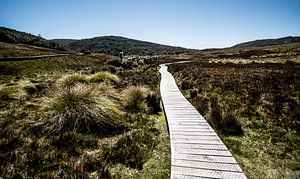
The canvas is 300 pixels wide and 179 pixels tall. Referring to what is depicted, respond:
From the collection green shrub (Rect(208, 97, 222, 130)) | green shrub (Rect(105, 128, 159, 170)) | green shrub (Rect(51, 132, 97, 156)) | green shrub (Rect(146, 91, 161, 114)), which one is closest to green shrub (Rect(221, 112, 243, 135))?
green shrub (Rect(208, 97, 222, 130))

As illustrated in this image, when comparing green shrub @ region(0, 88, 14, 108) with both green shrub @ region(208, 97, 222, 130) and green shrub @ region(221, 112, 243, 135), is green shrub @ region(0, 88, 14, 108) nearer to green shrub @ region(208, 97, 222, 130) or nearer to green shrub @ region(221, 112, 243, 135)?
green shrub @ region(208, 97, 222, 130)

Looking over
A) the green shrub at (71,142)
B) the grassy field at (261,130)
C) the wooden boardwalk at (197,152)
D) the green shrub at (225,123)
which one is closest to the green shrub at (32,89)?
the green shrub at (71,142)

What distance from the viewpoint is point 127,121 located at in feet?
23.7

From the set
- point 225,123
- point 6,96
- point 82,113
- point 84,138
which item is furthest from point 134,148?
point 6,96

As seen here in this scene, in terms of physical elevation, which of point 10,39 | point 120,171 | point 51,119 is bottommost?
point 120,171

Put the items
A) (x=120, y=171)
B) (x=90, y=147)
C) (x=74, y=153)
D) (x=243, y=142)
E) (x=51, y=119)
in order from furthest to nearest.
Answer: (x=51, y=119), (x=243, y=142), (x=90, y=147), (x=74, y=153), (x=120, y=171)

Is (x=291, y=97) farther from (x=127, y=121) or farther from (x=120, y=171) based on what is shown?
(x=120, y=171)

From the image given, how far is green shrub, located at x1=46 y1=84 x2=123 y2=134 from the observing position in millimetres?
6125

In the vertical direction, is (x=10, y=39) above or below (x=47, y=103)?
above

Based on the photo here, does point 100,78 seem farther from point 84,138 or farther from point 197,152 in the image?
point 197,152

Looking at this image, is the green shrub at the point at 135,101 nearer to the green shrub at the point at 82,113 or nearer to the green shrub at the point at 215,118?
the green shrub at the point at 82,113

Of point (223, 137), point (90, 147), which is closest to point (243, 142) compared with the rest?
point (223, 137)

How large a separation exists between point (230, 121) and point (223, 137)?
80 cm

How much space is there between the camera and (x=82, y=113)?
20.7ft
